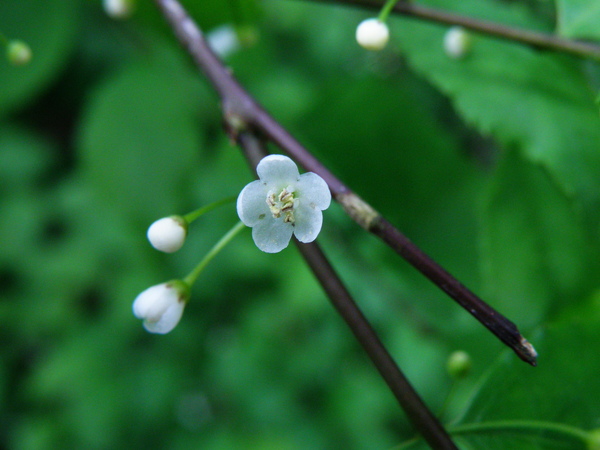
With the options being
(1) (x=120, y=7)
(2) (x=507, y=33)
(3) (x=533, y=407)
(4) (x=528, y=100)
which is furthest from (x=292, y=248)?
(3) (x=533, y=407)

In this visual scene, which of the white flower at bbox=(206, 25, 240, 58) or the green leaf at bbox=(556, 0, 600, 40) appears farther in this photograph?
the white flower at bbox=(206, 25, 240, 58)

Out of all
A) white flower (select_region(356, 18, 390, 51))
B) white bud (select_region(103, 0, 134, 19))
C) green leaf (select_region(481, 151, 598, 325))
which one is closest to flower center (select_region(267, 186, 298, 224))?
white flower (select_region(356, 18, 390, 51))

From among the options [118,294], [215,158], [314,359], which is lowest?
[314,359]

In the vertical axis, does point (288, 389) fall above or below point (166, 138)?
below

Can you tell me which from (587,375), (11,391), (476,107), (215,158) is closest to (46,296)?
(11,391)

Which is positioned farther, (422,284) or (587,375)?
(422,284)

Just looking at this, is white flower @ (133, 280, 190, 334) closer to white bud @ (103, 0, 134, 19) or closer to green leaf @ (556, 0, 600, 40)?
green leaf @ (556, 0, 600, 40)

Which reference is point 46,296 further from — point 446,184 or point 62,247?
point 446,184
